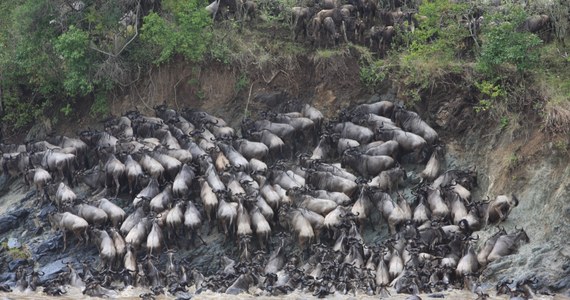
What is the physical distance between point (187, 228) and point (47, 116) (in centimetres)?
1013

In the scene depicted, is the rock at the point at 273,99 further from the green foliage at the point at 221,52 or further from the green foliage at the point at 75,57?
the green foliage at the point at 75,57

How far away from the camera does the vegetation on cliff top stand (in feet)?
86.0

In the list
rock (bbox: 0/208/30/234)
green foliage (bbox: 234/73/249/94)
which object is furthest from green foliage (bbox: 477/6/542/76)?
rock (bbox: 0/208/30/234)

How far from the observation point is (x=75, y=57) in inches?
1191

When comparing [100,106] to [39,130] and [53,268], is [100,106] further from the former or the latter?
[53,268]

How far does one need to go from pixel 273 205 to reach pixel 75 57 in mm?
9258

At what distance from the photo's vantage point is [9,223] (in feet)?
85.9

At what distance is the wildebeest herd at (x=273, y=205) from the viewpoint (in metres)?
21.7

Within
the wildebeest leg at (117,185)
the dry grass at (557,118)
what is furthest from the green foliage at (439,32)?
the wildebeest leg at (117,185)

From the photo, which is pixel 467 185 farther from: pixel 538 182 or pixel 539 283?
pixel 539 283

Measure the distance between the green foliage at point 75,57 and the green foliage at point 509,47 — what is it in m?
11.3

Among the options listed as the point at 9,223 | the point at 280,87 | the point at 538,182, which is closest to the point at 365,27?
the point at 280,87

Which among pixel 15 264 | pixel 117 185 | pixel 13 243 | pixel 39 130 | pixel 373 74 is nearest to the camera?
pixel 15 264

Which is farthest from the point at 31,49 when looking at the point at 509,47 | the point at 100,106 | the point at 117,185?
the point at 509,47
